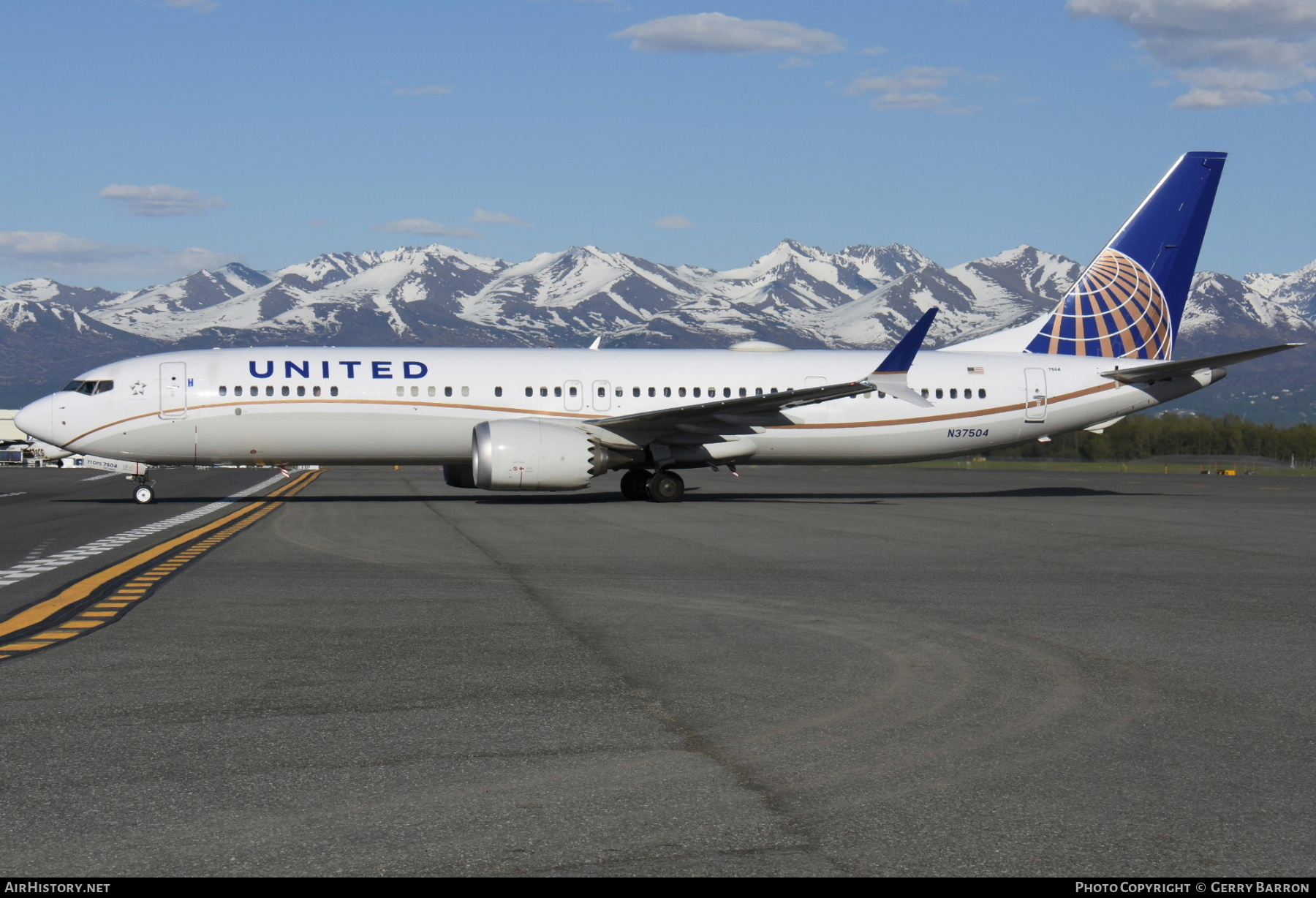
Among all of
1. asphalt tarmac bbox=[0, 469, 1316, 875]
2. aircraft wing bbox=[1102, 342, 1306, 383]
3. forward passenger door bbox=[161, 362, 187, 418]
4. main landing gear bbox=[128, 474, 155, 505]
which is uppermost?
aircraft wing bbox=[1102, 342, 1306, 383]

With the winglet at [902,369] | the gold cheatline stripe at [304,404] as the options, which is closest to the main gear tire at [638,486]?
the gold cheatline stripe at [304,404]

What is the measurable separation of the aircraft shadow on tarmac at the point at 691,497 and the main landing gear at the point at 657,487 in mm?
358

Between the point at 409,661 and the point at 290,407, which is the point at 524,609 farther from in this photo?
the point at 290,407

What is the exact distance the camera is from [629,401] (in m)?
30.6

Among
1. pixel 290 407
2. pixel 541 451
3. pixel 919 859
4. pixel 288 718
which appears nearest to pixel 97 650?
pixel 288 718

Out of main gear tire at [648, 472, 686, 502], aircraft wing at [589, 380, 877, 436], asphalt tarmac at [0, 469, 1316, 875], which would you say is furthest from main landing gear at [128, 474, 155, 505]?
asphalt tarmac at [0, 469, 1316, 875]

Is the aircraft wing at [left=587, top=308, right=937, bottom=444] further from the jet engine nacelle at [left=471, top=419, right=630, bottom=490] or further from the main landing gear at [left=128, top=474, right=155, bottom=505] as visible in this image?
the main landing gear at [left=128, top=474, right=155, bottom=505]

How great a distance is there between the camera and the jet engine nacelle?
27109 mm

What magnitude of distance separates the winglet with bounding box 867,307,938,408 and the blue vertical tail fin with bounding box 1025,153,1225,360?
496cm

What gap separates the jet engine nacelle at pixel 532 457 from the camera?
88.9 feet

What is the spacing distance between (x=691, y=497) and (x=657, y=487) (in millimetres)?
2926

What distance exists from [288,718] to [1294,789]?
15.8 feet

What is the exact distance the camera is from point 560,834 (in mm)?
4660

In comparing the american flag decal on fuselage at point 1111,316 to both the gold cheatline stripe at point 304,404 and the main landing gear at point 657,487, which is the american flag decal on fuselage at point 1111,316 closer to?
the main landing gear at point 657,487
